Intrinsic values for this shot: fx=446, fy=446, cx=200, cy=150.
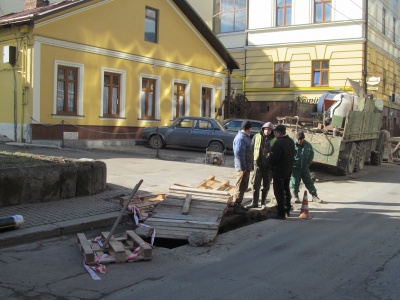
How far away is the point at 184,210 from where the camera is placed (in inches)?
306

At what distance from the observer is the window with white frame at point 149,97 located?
73.0 ft

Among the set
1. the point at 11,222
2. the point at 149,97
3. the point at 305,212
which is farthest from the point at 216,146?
the point at 11,222

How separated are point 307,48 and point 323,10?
2.53 m

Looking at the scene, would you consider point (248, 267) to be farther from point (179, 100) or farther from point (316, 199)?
point (179, 100)

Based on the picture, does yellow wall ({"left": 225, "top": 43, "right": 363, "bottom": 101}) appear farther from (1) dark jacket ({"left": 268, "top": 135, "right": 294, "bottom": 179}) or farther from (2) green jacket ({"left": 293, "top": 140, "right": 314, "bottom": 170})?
(1) dark jacket ({"left": 268, "top": 135, "right": 294, "bottom": 179})

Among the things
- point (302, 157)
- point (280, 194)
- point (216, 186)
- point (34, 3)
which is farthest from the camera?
point (34, 3)

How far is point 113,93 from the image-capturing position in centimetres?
2078

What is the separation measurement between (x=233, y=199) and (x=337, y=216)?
2099 mm

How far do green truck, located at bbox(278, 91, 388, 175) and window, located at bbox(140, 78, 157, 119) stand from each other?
28.6 ft

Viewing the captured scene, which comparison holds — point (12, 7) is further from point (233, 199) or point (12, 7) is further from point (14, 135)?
point (233, 199)

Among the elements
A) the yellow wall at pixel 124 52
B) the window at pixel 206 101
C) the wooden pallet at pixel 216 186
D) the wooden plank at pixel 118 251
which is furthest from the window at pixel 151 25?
the wooden plank at pixel 118 251

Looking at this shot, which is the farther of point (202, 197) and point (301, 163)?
point (301, 163)

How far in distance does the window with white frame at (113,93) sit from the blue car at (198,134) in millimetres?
2721

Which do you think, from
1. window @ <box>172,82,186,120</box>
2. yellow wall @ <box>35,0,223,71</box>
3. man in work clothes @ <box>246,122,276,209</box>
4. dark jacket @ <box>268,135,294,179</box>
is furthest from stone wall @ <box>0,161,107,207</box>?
window @ <box>172,82,186,120</box>
